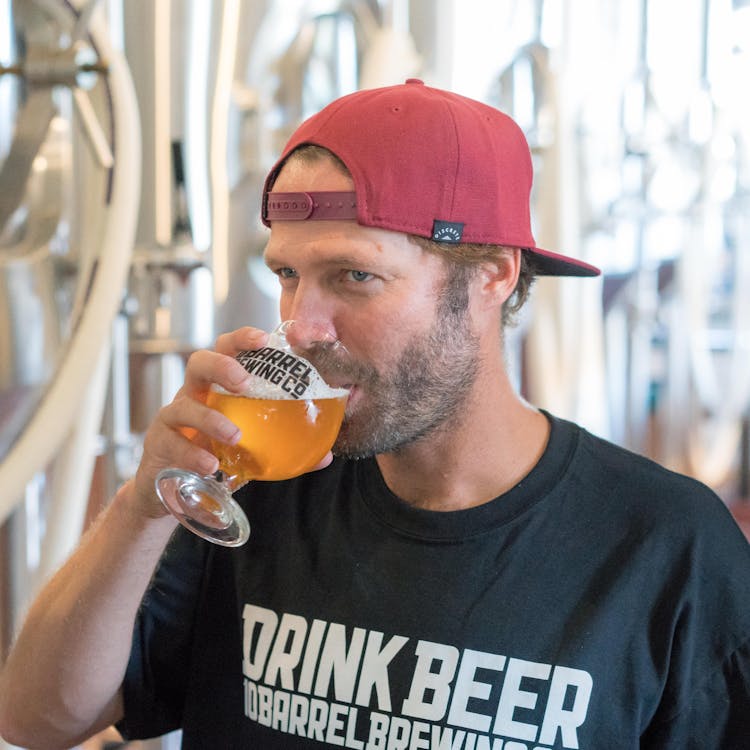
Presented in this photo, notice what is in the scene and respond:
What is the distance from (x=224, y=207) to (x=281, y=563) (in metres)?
0.60

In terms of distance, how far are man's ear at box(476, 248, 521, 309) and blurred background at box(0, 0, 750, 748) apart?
0.26 meters

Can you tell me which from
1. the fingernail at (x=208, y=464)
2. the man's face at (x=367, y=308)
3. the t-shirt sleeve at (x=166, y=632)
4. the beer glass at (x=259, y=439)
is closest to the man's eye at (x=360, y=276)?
the man's face at (x=367, y=308)

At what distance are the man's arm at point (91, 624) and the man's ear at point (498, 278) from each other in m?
0.30

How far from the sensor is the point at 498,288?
42.8 inches

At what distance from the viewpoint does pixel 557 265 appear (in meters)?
1.18

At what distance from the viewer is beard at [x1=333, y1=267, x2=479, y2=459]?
96 centimetres

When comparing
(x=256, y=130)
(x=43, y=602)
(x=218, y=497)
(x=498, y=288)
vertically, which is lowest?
(x=43, y=602)

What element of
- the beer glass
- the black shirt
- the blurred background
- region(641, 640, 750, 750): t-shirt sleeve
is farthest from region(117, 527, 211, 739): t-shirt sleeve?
region(641, 640, 750, 750): t-shirt sleeve

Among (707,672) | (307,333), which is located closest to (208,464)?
(307,333)

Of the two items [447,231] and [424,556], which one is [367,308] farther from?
[424,556]

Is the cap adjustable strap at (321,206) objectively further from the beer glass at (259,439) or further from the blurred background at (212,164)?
the blurred background at (212,164)

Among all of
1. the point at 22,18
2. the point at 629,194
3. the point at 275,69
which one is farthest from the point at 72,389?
the point at 629,194

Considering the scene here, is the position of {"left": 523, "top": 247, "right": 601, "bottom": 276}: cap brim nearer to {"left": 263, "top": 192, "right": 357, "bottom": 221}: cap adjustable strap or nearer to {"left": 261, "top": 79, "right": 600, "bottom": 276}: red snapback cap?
{"left": 261, "top": 79, "right": 600, "bottom": 276}: red snapback cap

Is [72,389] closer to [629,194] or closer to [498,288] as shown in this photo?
[498,288]
